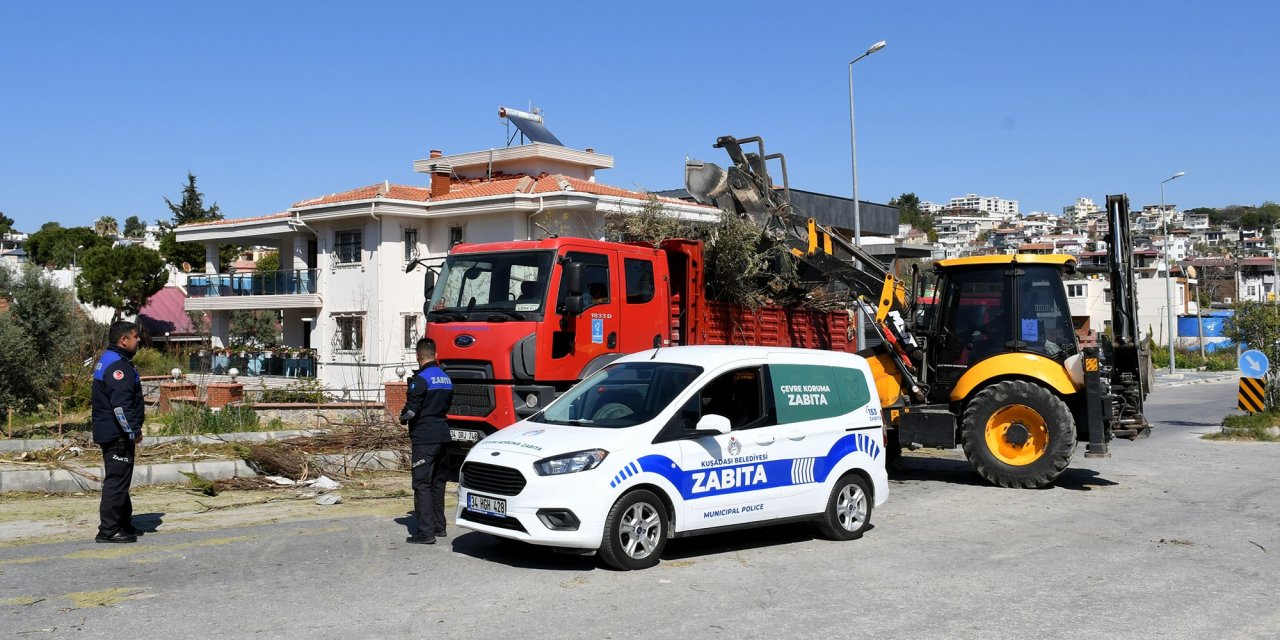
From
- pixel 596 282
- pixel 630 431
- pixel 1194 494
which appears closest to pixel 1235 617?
pixel 630 431

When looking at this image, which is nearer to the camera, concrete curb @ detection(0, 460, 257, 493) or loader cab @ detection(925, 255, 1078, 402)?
concrete curb @ detection(0, 460, 257, 493)

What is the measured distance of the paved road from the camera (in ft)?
21.4

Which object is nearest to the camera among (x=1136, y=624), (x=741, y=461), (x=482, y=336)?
(x=1136, y=624)

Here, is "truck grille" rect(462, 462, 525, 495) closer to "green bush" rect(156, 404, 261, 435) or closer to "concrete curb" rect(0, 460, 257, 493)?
"concrete curb" rect(0, 460, 257, 493)

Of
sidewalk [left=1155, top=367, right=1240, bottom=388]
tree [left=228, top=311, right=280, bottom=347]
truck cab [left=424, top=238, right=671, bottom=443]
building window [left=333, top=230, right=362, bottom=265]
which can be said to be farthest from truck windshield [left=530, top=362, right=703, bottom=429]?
sidewalk [left=1155, top=367, right=1240, bottom=388]

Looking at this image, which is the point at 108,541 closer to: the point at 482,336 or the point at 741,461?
the point at 482,336

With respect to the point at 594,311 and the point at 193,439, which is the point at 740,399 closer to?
the point at 594,311

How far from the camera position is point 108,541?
29.0ft

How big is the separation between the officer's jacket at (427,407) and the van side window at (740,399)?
237cm

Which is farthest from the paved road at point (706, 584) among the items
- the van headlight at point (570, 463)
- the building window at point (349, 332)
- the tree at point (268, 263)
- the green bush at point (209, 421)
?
the tree at point (268, 263)

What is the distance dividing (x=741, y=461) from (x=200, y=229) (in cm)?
3523

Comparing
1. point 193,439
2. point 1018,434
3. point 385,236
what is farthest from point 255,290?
point 1018,434

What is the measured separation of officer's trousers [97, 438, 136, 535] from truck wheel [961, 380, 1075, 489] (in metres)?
9.37

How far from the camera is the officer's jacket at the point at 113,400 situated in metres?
8.75
